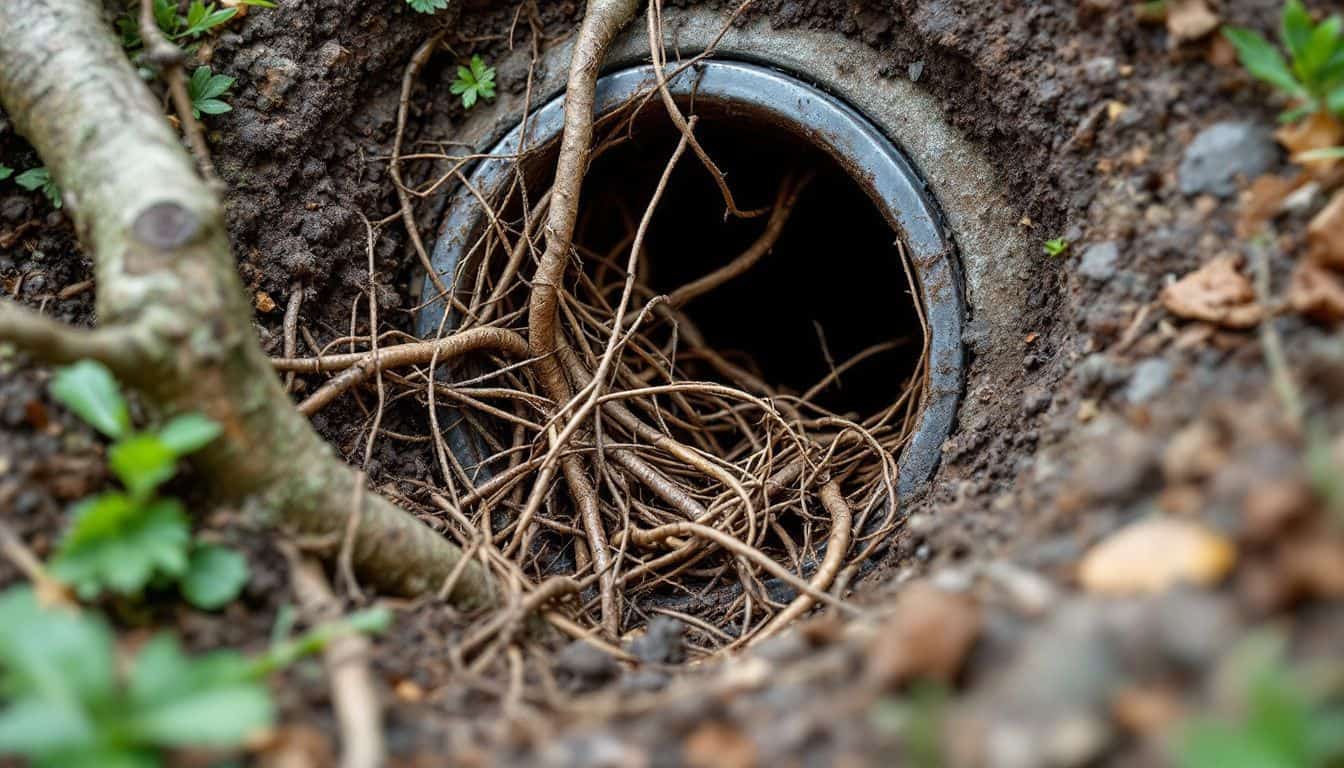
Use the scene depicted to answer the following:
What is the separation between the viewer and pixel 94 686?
32.5 inches

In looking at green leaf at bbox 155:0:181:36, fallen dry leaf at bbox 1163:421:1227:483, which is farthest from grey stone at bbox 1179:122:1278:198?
green leaf at bbox 155:0:181:36

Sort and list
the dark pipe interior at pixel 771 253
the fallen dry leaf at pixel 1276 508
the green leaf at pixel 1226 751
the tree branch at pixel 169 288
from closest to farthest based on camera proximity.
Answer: the green leaf at pixel 1226 751
the fallen dry leaf at pixel 1276 508
the tree branch at pixel 169 288
the dark pipe interior at pixel 771 253

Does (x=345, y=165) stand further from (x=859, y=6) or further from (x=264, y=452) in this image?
(x=859, y=6)

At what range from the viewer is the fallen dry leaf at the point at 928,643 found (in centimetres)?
85

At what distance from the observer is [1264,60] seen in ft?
3.79

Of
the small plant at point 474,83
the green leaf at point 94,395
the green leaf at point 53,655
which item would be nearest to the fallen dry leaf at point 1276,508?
the green leaf at point 53,655

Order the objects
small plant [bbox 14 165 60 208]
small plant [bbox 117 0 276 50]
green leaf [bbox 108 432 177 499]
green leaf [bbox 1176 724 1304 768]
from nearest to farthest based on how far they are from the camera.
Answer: green leaf [bbox 1176 724 1304 768]
green leaf [bbox 108 432 177 499]
small plant [bbox 14 165 60 208]
small plant [bbox 117 0 276 50]

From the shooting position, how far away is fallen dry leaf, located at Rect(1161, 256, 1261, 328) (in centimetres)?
115

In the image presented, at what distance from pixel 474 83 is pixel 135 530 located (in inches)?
51.3

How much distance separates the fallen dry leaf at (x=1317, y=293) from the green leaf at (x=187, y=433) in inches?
47.5

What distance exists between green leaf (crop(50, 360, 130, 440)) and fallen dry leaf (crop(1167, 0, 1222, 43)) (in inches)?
54.9

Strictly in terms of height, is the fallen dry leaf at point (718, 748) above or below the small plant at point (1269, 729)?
above

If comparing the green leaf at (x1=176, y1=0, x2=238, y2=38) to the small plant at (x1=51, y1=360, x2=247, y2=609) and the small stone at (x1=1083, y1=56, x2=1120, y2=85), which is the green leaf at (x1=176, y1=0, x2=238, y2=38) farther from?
the small stone at (x1=1083, y1=56, x2=1120, y2=85)

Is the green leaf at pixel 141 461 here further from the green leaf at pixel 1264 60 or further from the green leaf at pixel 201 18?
the green leaf at pixel 1264 60
